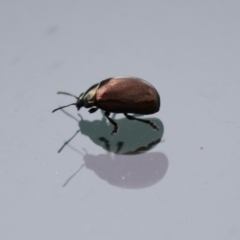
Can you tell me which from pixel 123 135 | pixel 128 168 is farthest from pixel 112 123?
pixel 128 168

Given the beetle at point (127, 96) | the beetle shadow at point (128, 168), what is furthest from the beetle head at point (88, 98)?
the beetle shadow at point (128, 168)

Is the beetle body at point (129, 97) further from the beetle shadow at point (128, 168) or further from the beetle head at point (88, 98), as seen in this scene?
the beetle shadow at point (128, 168)

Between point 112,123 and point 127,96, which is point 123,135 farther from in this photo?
point 127,96

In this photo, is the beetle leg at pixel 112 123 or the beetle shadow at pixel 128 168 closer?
the beetle shadow at pixel 128 168

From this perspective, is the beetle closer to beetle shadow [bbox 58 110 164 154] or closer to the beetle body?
the beetle body

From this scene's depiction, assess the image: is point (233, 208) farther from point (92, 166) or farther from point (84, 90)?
point (84, 90)

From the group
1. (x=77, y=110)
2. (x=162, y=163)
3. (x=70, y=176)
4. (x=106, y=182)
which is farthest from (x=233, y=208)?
(x=77, y=110)
